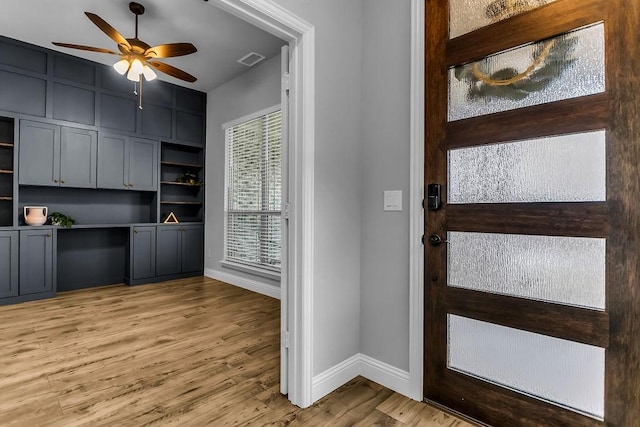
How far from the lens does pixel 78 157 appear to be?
424 centimetres

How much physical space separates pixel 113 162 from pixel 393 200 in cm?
428

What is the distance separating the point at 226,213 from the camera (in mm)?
4973

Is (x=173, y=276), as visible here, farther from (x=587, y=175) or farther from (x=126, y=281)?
(x=587, y=175)

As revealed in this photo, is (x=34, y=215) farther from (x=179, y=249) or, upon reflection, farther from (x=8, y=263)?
(x=179, y=249)

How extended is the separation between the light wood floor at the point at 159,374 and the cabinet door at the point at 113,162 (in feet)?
5.78

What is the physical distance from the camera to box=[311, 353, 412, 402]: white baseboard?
192cm

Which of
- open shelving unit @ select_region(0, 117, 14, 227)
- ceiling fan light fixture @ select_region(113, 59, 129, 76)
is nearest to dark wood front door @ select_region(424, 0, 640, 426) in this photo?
ceiling fan light fixture @ select_region(113, 59, 129, 76)

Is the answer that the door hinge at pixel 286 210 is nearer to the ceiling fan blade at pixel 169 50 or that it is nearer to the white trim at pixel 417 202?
the white trim at pixel 417 202

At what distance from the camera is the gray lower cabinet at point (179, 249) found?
4.93m

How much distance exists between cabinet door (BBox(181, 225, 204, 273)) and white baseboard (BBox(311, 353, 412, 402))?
3.87 m

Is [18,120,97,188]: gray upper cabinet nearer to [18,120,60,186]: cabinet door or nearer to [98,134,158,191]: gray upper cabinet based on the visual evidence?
[18,120,60,186]: cabinet door

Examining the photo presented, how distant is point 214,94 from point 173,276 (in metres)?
3.03

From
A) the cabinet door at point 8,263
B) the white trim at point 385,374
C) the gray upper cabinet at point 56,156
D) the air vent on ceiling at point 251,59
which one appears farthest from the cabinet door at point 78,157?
the white trim at point 385,374

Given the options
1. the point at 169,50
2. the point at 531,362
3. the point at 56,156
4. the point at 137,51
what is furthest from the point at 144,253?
the point at 531,362
